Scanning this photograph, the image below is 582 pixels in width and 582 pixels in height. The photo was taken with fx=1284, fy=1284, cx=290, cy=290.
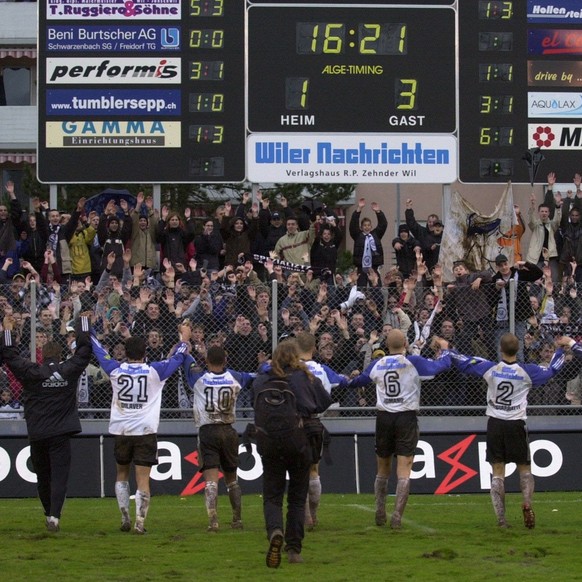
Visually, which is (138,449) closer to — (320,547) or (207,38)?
(320,547)

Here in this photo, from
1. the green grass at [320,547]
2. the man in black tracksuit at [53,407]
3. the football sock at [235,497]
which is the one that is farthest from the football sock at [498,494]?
the man in black tracksuit at [53,407]

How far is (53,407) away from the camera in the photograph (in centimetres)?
1260

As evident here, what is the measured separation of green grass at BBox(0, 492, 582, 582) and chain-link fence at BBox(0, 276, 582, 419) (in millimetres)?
2488

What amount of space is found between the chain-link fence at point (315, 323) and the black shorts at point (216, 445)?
4.51 meters

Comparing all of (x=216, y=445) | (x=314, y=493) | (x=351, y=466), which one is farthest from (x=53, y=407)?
(x=351, y=466)

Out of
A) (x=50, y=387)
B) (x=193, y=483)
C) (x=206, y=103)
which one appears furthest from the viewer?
(x=206, y=103)

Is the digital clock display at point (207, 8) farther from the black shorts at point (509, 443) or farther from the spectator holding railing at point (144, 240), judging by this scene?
the black shorts at point (509, 443)

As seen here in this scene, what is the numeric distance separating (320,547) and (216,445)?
177 centimetres

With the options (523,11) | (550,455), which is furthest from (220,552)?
(523,11)

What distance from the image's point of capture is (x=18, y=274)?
64.0 feet

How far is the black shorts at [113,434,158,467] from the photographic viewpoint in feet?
40.6

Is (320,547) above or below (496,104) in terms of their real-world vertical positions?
below

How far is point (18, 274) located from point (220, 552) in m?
9.47

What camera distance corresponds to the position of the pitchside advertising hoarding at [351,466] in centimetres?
1681
